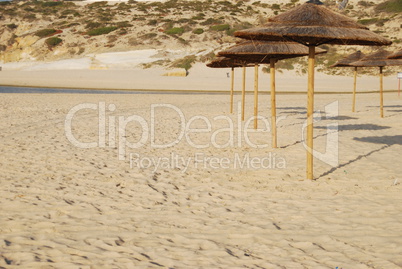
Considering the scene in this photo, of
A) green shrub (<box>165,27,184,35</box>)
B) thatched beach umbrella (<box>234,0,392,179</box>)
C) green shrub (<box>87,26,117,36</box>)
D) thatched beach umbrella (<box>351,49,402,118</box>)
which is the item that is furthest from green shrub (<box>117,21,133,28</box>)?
thatched beach umbrella (<box>234,0,392,179</box>)

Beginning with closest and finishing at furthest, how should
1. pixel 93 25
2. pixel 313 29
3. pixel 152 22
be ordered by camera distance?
pixel 313 29
pixel 93 25
pixel 152 22

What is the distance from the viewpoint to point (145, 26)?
57.2 metres

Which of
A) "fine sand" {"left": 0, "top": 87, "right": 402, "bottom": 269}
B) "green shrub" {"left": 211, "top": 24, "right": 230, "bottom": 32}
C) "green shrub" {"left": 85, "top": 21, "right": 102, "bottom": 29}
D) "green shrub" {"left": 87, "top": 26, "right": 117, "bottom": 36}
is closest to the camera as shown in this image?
"fine sand" {"left": 0, "top": 87, "right": 402, "bottom": 269}

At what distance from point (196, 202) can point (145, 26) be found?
53.7m

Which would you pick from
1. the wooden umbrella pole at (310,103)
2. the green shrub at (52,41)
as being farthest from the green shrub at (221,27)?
the wooden umbrella pole at (310,103)

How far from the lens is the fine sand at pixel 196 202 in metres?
4.26

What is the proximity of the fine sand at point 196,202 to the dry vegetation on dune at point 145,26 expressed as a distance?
34647mm

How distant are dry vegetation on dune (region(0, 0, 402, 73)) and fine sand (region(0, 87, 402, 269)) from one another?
3465cm

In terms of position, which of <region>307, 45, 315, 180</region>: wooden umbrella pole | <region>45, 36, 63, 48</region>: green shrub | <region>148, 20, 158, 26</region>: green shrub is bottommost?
<region>307, 45, 315, 180</region>: wooden umbrella pole

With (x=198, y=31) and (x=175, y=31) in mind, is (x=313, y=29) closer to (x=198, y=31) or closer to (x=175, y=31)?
(x=198, y=31)

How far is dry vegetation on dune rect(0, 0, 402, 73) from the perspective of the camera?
5081 cm

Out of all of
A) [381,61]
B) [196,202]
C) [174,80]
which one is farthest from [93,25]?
[196,202]

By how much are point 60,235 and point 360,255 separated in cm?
305

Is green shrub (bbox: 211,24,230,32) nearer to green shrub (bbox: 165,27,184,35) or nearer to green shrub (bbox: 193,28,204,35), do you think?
green shrub (bbox: 193,28,204,35)
